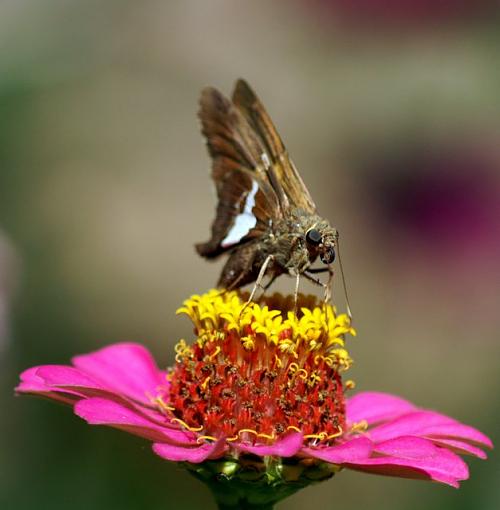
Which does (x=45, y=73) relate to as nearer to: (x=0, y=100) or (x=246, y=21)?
(x=0, y=100)

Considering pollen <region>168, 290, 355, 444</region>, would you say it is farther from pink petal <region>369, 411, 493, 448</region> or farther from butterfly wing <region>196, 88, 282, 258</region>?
butterfly wing <region>196, 88, 282, 258</region>

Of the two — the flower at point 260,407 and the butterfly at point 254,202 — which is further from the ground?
the butterfly at point 254,202

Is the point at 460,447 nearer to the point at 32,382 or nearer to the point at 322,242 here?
the point at 322,242

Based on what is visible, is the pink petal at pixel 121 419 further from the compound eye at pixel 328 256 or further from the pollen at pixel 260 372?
the compound eye at pixel 328 256

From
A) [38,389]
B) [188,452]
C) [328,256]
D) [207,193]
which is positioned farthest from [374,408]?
[207,193]

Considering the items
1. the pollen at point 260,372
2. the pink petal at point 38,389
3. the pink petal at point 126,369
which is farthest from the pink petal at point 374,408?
the pink petal at point 38,389

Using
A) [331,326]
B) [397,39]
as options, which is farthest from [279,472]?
[397,39]

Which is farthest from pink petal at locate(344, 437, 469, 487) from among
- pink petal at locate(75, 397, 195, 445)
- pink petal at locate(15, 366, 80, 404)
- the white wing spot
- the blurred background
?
the blurred background
